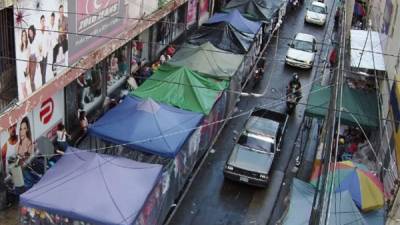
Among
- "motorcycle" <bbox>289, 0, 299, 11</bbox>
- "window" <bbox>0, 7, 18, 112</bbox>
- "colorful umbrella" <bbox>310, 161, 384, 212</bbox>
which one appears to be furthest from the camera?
"motorcycle" <bbox>289, 0, 299, 11</bbox>

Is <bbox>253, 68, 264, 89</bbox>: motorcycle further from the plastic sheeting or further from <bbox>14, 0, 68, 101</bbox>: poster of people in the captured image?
<bbox>14, 0, 68, 101</bbox>: poster of people

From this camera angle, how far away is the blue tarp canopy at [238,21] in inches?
1046

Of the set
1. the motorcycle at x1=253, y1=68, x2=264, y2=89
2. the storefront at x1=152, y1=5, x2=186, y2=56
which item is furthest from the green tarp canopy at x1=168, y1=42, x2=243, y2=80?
the motorcycle at x1=253, y1=68, x2=264, y2=89

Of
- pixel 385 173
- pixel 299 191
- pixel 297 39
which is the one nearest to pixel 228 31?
pixel 297 39

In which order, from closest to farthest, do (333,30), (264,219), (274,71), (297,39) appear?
(264,219)
(274,71)
(297,39)
(333,30)

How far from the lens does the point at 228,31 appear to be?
24156mm

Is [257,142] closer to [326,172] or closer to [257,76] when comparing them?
[257,76]

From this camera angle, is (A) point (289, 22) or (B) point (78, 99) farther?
(A) point (289, 22)

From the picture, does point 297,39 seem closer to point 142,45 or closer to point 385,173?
point 142,45

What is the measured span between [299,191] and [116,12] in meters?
9.10

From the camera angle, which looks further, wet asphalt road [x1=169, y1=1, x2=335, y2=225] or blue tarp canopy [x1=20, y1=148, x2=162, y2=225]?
wet asphalt road [x1=169, y1=1, x2=335, y2=225]

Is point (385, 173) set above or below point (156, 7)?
below

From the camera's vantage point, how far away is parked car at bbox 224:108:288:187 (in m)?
17.3

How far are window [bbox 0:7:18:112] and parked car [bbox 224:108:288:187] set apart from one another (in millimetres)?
6935
